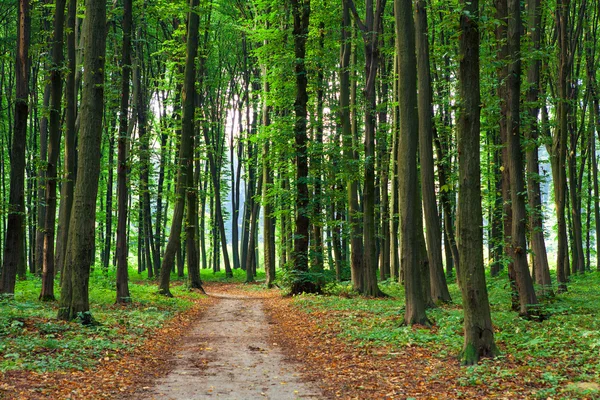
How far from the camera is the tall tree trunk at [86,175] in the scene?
10445 mm

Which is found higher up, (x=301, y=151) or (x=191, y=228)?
(x=301, y=151)

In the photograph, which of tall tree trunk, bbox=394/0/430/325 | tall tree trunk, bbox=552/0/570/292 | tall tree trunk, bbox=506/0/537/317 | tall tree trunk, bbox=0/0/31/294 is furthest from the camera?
tall tree trunk, bbox=552/0/570/292

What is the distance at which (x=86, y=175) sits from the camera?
10.6 metres

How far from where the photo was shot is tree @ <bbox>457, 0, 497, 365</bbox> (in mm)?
7605

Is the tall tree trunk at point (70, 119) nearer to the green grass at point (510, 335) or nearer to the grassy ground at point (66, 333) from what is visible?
the grassy ground at point (66, 333)

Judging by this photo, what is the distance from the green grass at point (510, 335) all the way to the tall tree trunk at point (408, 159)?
657 millimetres

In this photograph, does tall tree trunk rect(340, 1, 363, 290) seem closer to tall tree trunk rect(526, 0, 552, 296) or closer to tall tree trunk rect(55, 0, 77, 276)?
tall tree trunk rect(526, 0, 552, 296)

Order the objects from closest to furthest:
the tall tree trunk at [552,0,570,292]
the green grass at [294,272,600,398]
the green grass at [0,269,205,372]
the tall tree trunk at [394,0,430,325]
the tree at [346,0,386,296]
Result: the green grass at [294,272,600,398]
the green grass at [0,269,205,372]
the tall tree trunk at [394,0,430,325]
the tree at [346,0,386,296]
the tall tree trunk at [552,0,570,292]

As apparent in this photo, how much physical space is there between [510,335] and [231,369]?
5.07m

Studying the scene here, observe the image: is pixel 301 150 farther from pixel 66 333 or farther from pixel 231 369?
pixel 231 369

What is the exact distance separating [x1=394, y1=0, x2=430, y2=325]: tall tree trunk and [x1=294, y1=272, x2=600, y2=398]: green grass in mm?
657

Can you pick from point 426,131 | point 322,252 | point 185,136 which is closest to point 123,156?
point 185,136

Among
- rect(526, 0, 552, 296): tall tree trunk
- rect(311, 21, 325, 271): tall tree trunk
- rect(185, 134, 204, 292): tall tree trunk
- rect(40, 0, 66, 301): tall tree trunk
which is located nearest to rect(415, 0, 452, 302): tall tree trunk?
rect(526, 0, 552, 296): tall tree trunk

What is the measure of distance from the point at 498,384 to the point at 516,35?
8177 millimetres
